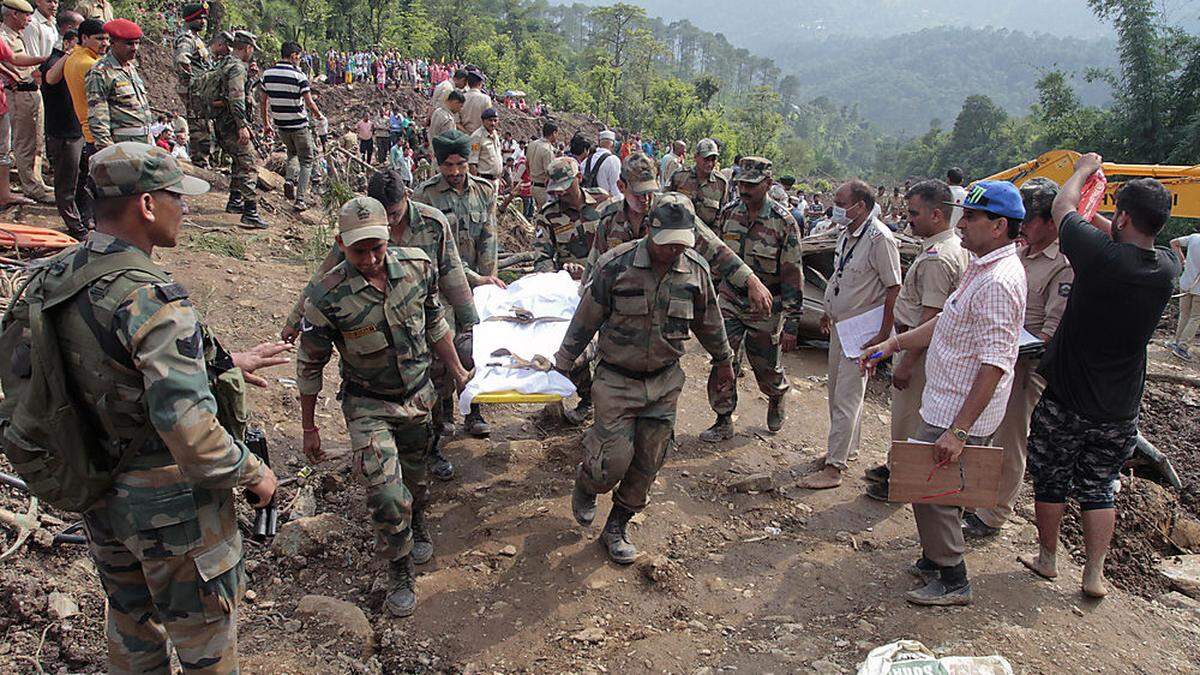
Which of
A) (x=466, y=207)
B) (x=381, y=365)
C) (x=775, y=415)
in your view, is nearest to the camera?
(x=381, y=365)

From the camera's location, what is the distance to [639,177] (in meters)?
5.32

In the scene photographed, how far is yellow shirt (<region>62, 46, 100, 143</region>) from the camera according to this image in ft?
20.5

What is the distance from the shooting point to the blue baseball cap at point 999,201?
3.45 metres

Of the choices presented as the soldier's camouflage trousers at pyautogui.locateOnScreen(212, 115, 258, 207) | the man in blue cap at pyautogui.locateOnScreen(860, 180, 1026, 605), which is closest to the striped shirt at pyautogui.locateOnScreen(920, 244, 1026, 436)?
the man in blue cap at pyautogui.locateOnScreen(860, 180, 1026, 605)

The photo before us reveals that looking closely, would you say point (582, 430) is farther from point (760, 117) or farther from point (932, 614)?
point (760, 117)

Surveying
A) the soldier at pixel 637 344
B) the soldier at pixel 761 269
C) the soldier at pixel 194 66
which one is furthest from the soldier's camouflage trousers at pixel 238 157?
the soldier at pixel 637 344

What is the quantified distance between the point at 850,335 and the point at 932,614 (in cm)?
185

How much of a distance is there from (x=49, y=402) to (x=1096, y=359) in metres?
4.45

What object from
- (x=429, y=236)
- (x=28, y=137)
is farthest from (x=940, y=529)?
(x=28, y=137)

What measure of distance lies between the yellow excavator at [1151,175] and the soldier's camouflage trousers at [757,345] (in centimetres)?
538

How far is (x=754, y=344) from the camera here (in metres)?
5.87

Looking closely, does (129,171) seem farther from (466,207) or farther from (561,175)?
(561,175)

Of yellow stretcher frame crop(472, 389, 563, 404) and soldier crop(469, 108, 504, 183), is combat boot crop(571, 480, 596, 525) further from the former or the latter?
soldier crop(469, 108, 504, 183)

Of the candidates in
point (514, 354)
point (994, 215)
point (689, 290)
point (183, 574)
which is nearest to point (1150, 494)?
point (994, 215)
